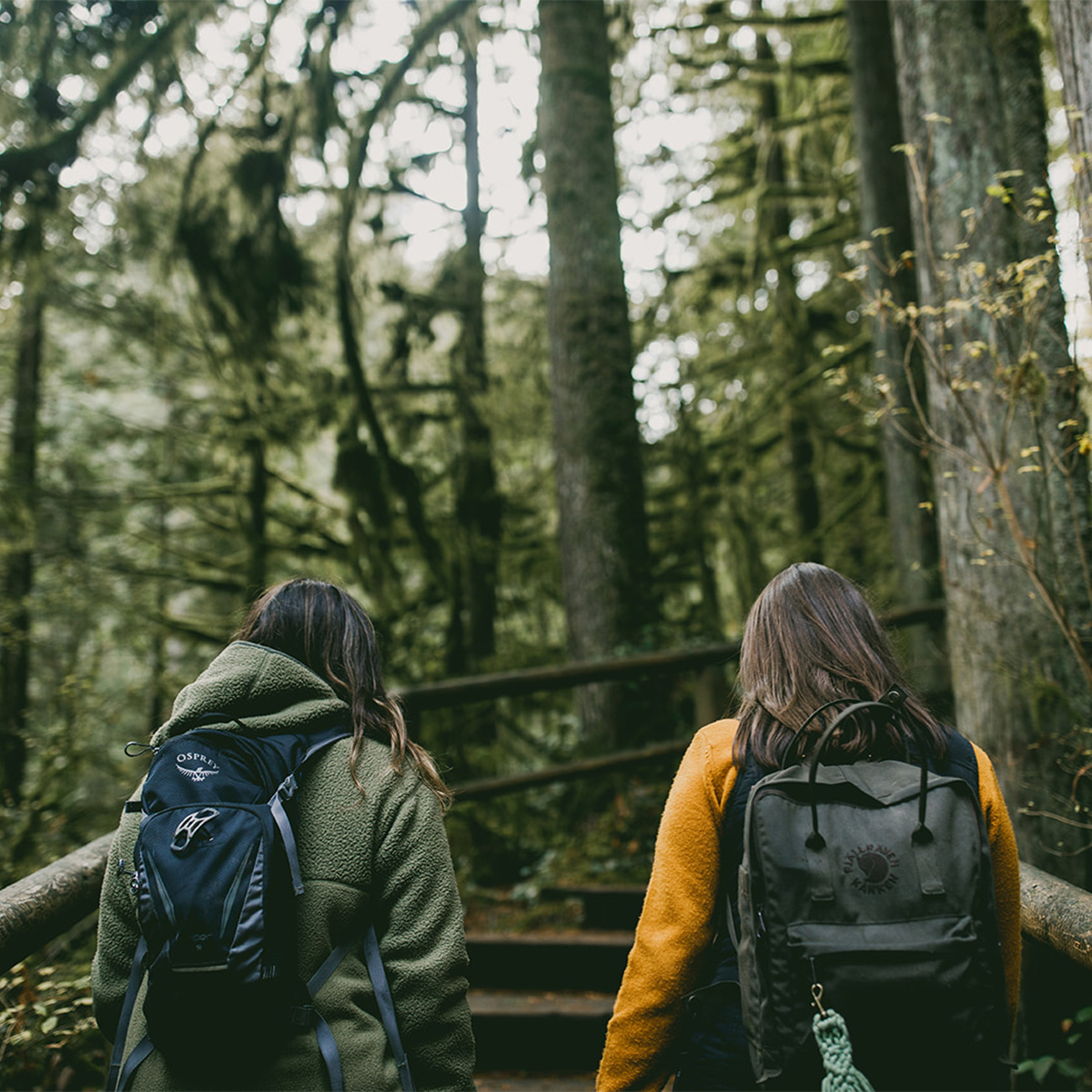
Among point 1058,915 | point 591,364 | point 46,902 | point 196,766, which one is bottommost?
point 1058,915

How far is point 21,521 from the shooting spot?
805 cm

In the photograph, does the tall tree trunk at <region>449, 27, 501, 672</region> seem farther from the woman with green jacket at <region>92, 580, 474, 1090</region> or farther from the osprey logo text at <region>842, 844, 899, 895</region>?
the osprey logo text at <region>842, 844, 899, 895</region>

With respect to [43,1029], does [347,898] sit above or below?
above

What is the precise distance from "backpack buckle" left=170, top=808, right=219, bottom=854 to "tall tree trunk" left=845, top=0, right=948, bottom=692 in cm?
531

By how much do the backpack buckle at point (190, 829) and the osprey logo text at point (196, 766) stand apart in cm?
8

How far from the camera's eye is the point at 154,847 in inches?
63.4

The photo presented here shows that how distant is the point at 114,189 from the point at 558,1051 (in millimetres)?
8217

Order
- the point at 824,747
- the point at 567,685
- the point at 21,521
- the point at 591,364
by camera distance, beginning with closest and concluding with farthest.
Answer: the point at 824,747 → the point at 567,685 → the point at 591,364 → the point at 21,521

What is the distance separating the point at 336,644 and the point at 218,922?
29.5 inches

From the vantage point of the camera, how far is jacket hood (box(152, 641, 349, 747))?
188 cm

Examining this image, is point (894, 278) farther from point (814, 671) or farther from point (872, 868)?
point (872, 868)

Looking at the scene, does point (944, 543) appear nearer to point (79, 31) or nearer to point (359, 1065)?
point (359, 1065)

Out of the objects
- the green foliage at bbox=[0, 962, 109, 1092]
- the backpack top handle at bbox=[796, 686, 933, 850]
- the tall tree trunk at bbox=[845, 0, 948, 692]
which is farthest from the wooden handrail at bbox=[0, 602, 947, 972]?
the backpack top handle at bbox=[796, 686, 933, 850]

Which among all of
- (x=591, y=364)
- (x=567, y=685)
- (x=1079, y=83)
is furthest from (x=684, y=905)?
(x=591, y=364)
